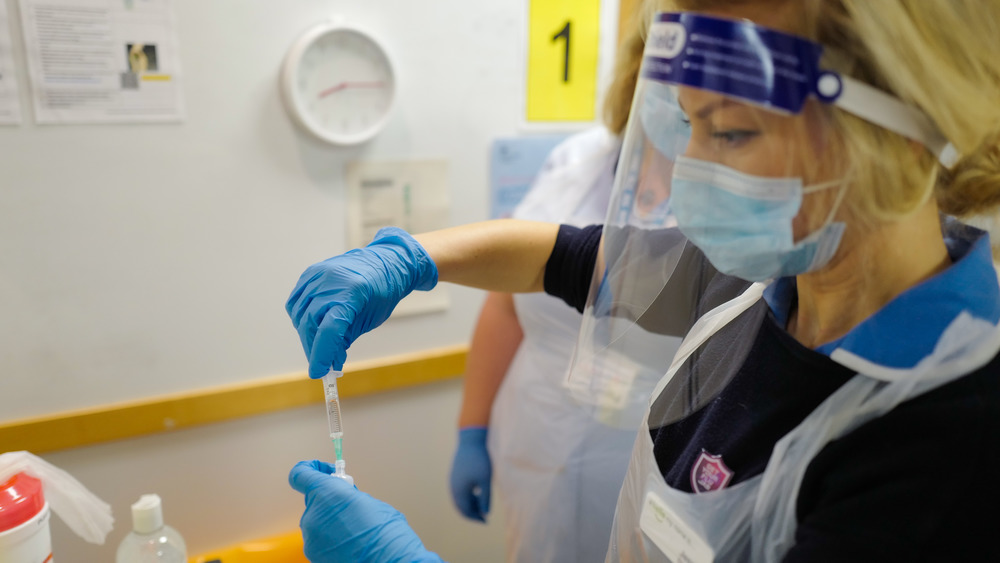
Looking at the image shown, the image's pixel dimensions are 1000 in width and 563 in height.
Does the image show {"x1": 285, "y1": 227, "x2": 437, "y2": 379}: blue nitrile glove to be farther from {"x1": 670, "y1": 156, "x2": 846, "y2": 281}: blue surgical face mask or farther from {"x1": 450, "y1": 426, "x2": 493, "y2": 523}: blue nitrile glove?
{"x1": 450, "y1": 426, "x2": 493, "y2": 523}: blue nitrile glove

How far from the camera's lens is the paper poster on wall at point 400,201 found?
1524 mm

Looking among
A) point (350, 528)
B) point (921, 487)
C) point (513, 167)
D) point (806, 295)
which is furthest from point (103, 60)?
point (921, 487)

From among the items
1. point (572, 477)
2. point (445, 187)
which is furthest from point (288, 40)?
point (572, 477)

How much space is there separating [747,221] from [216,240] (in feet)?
3.61

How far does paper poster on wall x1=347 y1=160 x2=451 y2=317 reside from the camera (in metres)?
1.52

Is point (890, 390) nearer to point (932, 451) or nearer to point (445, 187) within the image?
point (932, 451)

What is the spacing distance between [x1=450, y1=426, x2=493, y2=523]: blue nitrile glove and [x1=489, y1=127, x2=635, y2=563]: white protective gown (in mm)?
53

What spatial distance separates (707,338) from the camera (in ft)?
2.55

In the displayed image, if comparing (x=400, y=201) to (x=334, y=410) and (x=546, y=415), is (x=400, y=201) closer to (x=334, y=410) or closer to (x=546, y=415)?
(x=546, y=415)

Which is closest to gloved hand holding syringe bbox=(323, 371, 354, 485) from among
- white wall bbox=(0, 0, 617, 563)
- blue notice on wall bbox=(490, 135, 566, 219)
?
white wall bbox=(0, 0, 617, 563)

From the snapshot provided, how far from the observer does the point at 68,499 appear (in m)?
0.96

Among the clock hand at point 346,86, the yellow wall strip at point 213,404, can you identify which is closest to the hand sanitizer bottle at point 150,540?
the yellow wall strip at point 213,404

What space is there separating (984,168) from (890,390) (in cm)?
27

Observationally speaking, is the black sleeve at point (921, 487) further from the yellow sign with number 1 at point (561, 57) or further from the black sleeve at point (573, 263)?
the yellow sign with number 1 at point (561, 57)
